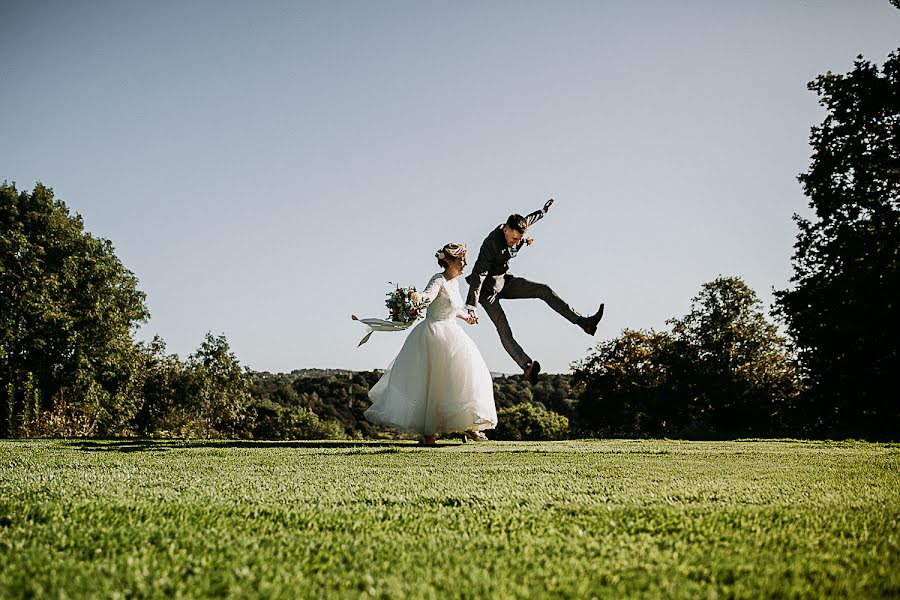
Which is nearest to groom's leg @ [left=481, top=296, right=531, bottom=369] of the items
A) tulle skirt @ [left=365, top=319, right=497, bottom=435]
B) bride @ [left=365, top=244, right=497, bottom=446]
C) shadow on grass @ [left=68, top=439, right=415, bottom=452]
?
bride @ [left=365, top=244, right=497, bottom=446]

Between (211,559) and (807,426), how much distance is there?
2596 centimetres

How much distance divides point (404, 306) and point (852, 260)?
18.4 meters

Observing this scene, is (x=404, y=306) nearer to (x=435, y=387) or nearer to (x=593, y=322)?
(x=435, y=387)

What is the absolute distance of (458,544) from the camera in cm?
233

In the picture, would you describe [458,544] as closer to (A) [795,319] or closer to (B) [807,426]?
(A) [795,319]

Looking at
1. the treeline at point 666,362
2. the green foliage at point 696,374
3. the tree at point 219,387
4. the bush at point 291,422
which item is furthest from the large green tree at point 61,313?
the green foliage at point 696,374

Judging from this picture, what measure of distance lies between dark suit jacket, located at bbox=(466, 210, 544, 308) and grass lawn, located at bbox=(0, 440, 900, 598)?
16.4 ft

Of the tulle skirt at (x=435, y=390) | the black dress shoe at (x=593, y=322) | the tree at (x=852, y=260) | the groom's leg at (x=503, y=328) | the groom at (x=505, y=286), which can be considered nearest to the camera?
the black dress shoe at (x=593, y=322)

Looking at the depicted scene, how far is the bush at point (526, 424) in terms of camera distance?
96.0 ft

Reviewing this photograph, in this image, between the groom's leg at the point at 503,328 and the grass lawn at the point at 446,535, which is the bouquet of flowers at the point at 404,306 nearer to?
the groom's leg at the point at 503,328

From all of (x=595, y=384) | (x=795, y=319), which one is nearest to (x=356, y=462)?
(x=795, y=319)

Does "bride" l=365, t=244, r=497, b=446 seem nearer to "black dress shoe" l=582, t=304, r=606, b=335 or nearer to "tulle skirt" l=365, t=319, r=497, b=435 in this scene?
"tulle skirt" l=365, t=319, r=497, b=435

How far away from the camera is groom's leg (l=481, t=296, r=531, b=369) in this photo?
30.9ft

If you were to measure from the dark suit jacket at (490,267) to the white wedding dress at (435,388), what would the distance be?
0.63 meters
